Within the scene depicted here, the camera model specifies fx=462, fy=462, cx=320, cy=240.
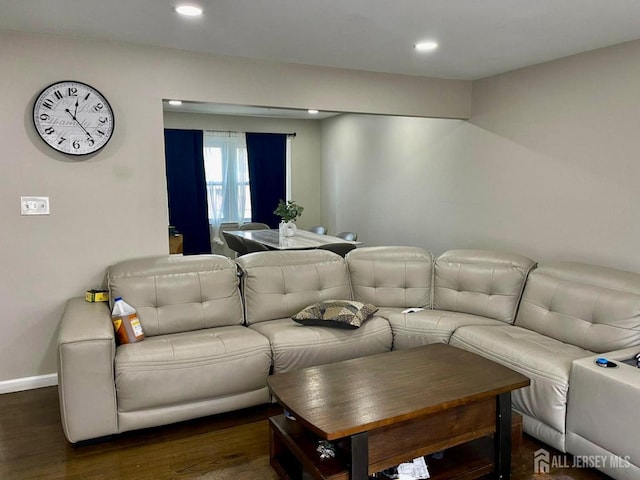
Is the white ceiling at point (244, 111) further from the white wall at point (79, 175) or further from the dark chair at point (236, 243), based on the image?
the white wall at point (79, 175)

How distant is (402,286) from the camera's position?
11.9ft

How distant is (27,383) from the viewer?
10.2 feet

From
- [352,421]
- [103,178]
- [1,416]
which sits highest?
[103,178]

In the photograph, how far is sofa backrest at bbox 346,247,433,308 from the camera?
3.60 meters

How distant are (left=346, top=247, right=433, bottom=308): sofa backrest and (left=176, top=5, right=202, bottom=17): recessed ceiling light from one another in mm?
2062

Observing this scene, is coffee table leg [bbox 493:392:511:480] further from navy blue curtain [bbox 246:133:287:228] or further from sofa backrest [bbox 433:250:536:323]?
navy blue curtain [bbox 246:133:287:228]

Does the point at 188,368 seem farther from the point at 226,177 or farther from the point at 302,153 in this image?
the point at 302,153

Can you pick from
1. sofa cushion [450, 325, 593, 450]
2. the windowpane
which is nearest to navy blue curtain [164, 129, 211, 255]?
the windowpane

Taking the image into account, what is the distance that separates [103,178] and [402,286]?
231cm

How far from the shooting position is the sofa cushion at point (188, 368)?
244 centimetres

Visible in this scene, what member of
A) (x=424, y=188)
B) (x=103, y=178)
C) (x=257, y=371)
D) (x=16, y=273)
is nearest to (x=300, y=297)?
(x=257, y=371)

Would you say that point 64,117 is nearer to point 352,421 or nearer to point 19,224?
point 19,224

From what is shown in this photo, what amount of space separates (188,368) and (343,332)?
99cm

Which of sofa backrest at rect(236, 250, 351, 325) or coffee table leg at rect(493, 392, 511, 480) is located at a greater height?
sofa backrest at rect(236, 250, 351, 325)
